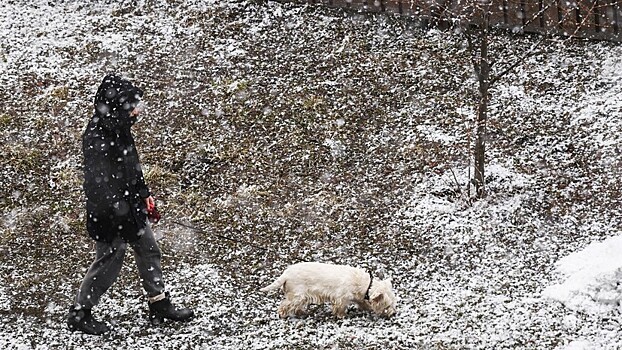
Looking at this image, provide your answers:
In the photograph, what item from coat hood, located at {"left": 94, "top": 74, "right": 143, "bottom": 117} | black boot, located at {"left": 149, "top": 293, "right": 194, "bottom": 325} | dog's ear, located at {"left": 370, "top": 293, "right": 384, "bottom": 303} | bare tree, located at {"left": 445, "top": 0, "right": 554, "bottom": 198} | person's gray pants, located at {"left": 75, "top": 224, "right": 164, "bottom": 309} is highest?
→ coat hood, located at {"left": 94, "top": 74, "right": 143, "bottom": 117}

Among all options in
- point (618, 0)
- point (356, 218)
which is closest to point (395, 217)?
point (356, 218)

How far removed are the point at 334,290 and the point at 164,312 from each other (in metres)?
1.36

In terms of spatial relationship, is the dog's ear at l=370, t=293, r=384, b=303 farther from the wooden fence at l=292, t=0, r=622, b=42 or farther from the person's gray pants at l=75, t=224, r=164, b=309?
the wooden fence at l=292, t=0, r=622, b=42

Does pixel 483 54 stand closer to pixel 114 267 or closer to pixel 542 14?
pixel 542 14

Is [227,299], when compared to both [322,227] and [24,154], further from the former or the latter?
[24,154]

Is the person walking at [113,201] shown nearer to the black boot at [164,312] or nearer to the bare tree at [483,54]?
the black boot at [164,312]

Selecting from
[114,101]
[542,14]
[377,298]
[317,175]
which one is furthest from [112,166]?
[542,14]

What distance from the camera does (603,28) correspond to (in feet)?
29.8

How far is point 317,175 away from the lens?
816 centimetres

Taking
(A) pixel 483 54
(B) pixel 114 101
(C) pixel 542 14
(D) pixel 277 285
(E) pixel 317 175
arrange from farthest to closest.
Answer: (C) pixel 542 14
(E) pixel 317 175
(A) pixel 483 54
(D) pixel 277 285
(B) pixel 114 101

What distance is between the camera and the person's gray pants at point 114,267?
237 inches

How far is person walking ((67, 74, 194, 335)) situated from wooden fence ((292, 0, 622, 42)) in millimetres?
4214

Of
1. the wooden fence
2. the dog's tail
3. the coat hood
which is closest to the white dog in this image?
the dog's tail

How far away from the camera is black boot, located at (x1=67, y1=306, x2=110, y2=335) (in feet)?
20.1
